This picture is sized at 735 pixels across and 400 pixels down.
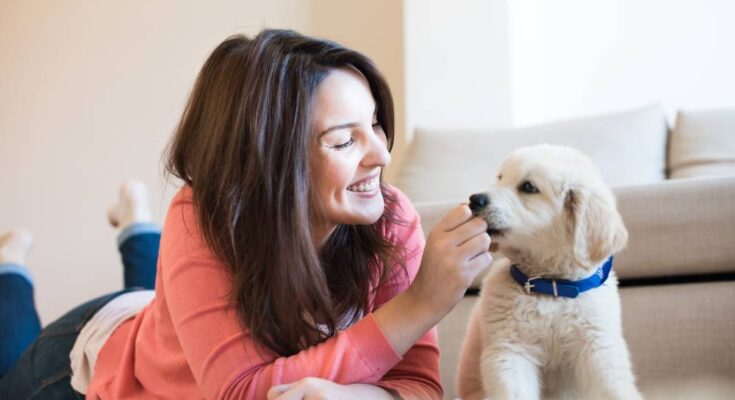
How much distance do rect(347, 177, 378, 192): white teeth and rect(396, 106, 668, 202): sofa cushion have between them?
1122mm

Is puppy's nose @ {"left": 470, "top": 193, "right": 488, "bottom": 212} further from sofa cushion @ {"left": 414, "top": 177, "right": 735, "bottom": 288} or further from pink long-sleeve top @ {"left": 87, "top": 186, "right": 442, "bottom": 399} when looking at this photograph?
sofa cushion @ {"left": 414, "top": 177, "right": 735, "bottom": 288}

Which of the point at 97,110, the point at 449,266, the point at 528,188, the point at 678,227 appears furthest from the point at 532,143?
the point at 97,110

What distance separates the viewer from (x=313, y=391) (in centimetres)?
86

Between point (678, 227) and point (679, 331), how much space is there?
227mm

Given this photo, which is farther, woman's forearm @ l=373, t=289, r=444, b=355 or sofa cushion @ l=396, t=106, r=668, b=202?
sofa cushion @ l=396, t=106, r=668, b=202

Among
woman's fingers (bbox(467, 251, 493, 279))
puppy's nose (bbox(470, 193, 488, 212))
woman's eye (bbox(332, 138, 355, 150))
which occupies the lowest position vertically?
woman's fingers (bbox(467, 251, 493, 279))

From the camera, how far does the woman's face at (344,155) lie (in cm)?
102

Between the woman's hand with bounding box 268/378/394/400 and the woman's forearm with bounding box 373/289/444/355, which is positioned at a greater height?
the woman's forearm with bounding box 373/289/444/355

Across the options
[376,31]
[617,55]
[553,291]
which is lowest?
[553,291]

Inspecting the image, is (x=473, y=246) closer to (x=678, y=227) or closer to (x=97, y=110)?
(x=678, y=227)

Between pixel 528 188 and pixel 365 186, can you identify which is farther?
pixel 528 188

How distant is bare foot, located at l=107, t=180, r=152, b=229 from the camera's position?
215cm

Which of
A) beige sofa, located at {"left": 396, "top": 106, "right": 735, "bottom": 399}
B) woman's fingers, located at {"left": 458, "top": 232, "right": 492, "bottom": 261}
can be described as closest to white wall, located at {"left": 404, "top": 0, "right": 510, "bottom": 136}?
beige sofa, located at {"left": 396, "top": 106, "right": 735, "bottom": 399}

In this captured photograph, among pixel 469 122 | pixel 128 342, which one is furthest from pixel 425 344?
pixel 469 122
